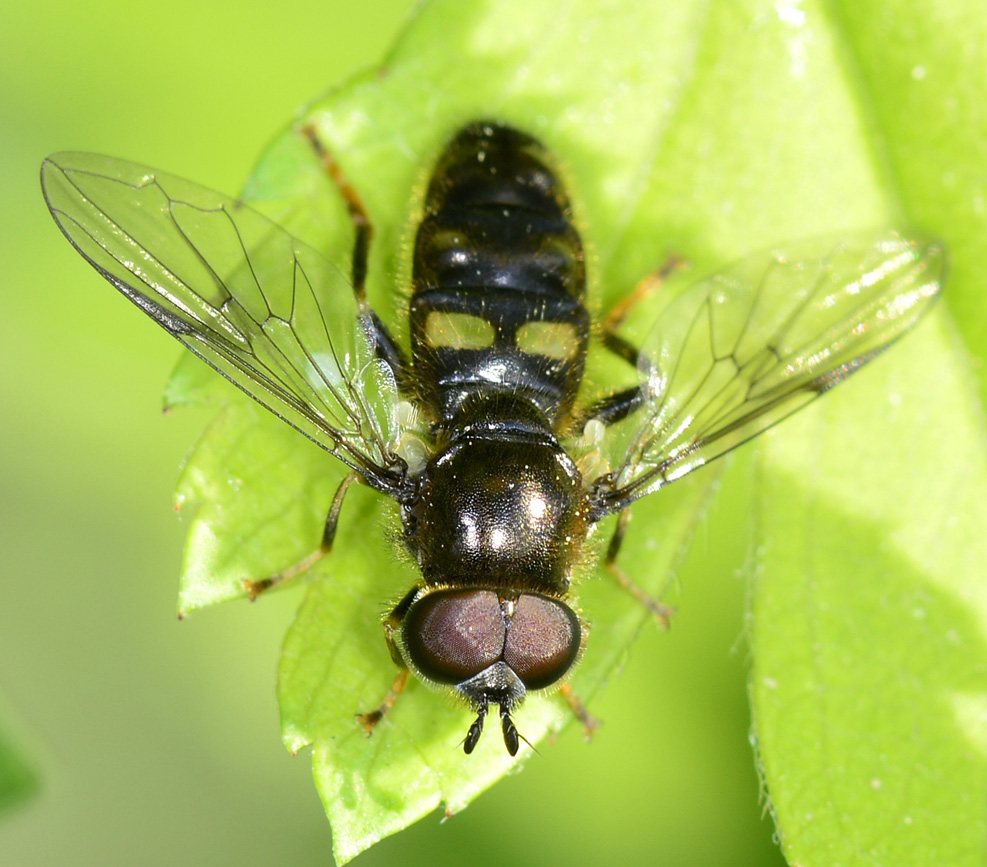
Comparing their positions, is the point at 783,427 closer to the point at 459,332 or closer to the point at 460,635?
the point at 459,332

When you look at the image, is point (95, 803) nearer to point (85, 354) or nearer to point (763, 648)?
point (85, 354)

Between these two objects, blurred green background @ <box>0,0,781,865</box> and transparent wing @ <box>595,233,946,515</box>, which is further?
blurred green background @ <box>0,0,781,865</box>

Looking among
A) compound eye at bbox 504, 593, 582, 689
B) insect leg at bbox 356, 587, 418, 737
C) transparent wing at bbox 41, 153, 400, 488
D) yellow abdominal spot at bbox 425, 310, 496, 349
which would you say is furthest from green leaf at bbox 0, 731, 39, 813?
yellow abdominal spot at bbox 425, 310, 496, 349

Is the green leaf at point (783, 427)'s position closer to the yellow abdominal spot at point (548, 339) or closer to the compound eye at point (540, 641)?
the yellow abdominal spot at point (548, 339)

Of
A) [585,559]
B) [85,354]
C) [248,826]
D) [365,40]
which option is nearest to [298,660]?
[585,559]

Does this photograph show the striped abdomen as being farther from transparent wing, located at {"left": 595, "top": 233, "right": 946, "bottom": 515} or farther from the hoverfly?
transparent wing, located at {"left": 595, "top": 233, "right": 946, "bottom": 515}

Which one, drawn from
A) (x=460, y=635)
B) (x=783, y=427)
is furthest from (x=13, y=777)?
(x=783, y=427)
